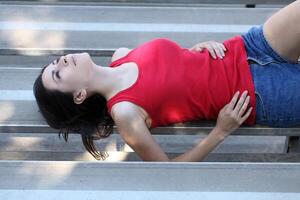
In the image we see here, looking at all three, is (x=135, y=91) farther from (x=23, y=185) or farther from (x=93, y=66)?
(x=23, y=185)

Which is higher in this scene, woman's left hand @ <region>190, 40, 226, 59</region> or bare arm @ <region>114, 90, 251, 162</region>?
woman's left hand @ <region>190, 40, 226, 59</region>

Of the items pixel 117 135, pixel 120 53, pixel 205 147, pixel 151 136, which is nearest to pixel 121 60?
pixel 120 53

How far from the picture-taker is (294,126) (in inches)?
77.2

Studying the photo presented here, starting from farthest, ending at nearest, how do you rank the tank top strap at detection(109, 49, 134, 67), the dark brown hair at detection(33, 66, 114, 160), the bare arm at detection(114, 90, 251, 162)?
the tank top strap at detection(109, 49, 134, 67) → the dark brown hair at detection(33, 66, 114, 160) → the bare arm at detection(114, 90, 251, 162)

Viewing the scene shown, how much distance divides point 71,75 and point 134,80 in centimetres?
24

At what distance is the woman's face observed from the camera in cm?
196

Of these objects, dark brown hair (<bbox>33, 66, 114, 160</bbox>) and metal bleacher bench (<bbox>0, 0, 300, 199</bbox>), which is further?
dark brown hair (<bbox>33, 66, 114, 160</bbox>)

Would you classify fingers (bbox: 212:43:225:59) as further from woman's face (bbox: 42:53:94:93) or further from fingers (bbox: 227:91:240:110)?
woman's face (bbox: 42:53:94:93)

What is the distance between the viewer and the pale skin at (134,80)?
185 centimetres

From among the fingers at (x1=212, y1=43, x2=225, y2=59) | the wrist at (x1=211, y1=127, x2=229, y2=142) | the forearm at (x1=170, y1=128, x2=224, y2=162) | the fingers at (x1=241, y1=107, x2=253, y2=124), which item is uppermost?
the fingers at (x1=212, y1=43, x2=225, y2=59)

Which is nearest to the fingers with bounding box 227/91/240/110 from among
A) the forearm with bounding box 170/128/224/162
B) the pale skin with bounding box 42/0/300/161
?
the pale skin with bounding box 42/0/300/161

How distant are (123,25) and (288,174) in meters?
1.35

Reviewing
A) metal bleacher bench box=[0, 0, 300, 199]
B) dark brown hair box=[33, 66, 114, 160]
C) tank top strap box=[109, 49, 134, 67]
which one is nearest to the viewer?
metal bleacher bench box=[0, 0, 300, 199]

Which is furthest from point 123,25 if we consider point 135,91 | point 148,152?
point 148,152
